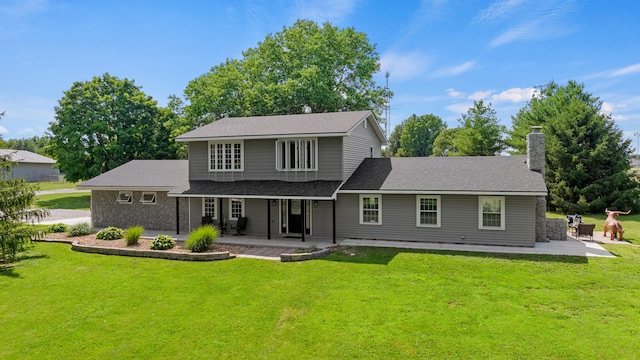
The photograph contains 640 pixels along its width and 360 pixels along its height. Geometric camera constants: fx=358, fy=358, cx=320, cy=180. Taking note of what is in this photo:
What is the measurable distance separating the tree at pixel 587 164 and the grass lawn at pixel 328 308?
1533 cm

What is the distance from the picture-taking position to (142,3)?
46.9 feet

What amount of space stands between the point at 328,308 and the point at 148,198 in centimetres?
1524

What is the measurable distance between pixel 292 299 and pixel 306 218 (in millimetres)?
8363

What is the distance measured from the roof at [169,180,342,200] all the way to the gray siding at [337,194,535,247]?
52.8 inches

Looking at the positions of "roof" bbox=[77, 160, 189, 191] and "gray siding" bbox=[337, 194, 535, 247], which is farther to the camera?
"roof" bbox=[77, 160, 189, 191]

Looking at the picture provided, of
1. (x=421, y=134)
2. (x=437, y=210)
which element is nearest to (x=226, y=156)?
(x=437, y=210)

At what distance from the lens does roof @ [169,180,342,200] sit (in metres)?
15.8

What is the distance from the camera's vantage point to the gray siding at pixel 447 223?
47.2ft

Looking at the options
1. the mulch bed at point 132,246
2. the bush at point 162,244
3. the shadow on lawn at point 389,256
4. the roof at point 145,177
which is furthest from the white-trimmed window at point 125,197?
the shadow on lawn at point 389,256

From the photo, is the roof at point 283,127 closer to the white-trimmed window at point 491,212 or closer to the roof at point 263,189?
the roof at point 263,189

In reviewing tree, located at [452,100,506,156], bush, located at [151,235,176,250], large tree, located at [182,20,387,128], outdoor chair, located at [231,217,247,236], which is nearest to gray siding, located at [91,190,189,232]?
outdoor chair, located at [231,217,247,236]

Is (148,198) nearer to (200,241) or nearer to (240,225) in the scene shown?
(240,225)

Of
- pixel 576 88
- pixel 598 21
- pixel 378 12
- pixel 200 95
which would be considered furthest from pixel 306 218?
pixel 576 88

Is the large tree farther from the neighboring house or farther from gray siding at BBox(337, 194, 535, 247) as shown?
the neighboring house
